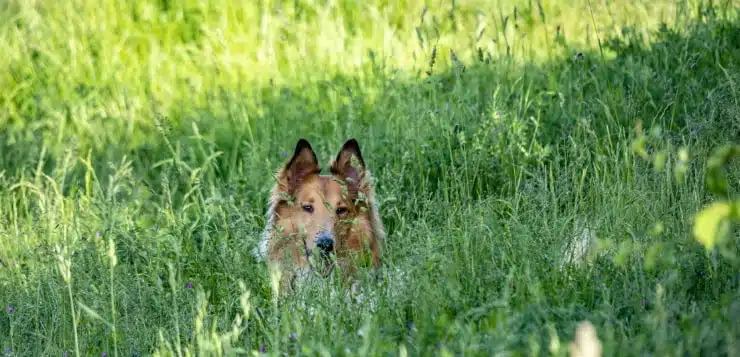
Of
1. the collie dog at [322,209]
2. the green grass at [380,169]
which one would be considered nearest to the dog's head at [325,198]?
the collie dog at [322,209]

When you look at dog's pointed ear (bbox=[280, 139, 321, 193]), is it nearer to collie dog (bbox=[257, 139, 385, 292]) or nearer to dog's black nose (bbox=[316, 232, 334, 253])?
collie dog (bbox=[257, 139, 385, 292])

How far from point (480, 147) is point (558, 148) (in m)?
0.45

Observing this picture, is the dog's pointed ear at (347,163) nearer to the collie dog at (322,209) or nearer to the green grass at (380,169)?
the collie dog at (322,209)

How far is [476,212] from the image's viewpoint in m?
5.05

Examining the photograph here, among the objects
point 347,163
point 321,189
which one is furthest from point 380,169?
point 321,189

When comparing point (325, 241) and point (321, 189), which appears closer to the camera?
point (325, 241)

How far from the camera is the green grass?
3646 millimetres

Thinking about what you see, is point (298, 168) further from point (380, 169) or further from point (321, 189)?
point (380, 169)

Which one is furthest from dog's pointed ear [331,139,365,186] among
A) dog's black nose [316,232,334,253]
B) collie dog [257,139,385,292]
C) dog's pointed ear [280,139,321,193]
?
dog's black nose [316,232,334,253]

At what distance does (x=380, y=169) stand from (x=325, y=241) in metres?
1.35

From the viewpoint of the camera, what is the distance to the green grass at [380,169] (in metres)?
3.65

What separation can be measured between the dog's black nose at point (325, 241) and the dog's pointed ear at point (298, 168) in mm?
499

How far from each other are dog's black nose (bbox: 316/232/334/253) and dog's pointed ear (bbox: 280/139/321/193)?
19.6 inches

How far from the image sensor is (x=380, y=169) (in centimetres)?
631
